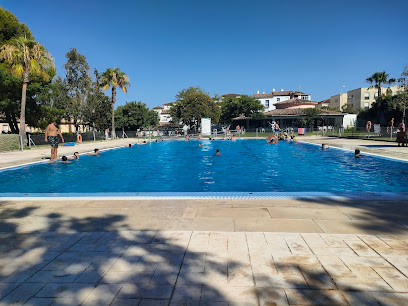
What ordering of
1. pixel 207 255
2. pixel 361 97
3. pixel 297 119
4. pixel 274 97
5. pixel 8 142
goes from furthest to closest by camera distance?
1. pixel 274 97
2. pixel 361 97
3. pixel 297 119
4. pixel 8 142
5. pixel 207 255

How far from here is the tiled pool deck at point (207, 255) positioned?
7.87ft

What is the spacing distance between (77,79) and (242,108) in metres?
27.9

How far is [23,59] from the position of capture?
19.4m

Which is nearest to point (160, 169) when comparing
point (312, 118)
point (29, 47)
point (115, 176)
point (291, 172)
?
point (115, 176)

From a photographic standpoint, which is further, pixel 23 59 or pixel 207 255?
pixel 23 59

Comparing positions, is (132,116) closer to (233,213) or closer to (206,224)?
(233,213)

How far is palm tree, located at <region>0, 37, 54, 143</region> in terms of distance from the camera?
61.4 ft

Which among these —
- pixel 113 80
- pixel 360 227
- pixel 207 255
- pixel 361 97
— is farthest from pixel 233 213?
pixel 361 97

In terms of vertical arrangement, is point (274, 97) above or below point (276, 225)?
above

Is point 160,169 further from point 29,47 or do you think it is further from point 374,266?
point 29,47

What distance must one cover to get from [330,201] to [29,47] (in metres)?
23.8

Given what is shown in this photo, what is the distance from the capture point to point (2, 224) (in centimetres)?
435

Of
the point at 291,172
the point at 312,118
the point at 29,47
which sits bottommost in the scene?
the point at 291,172

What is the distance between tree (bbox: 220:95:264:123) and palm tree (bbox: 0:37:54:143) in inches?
1346
